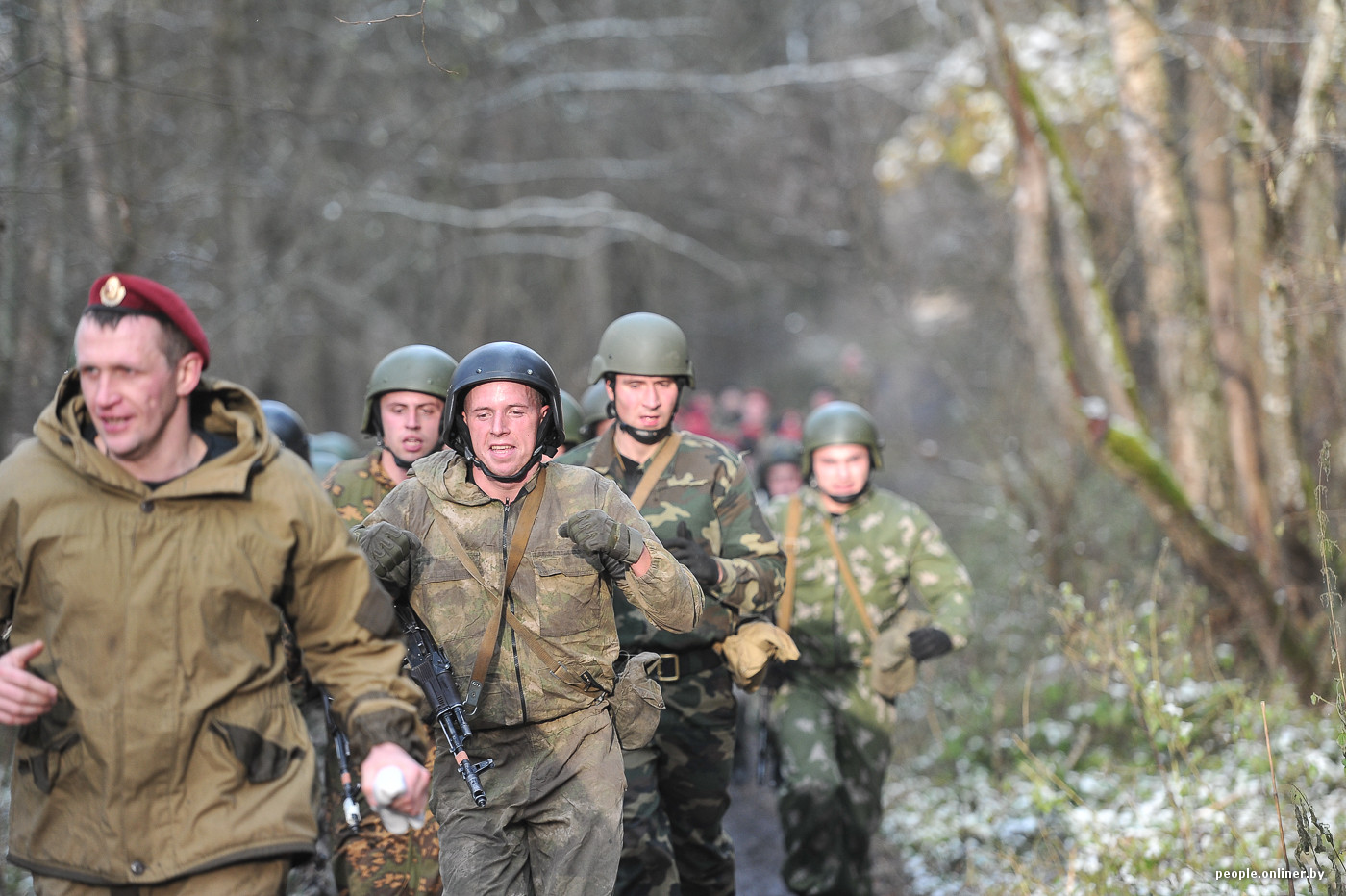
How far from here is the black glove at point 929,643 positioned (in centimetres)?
588

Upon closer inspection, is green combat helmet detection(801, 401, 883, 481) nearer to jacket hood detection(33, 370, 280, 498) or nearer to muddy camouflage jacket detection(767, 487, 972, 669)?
muddy camouflage jacket detection(767, 487, 972, 669)

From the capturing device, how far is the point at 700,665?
5.56 meters

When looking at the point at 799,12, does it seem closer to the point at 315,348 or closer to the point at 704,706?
the point at 315,348

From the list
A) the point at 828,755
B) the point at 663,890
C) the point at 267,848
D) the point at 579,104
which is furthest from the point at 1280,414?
the point at 579,104

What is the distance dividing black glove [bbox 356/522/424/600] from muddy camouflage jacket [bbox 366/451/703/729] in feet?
0.28

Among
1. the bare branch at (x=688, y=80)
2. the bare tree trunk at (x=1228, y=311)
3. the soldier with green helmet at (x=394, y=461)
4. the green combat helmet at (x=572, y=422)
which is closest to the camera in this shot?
the soldier with green helmet at (x=394, y=461)

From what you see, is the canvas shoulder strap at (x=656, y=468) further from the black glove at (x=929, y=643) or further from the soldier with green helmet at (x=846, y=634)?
the black glove at (x=929, y=643)

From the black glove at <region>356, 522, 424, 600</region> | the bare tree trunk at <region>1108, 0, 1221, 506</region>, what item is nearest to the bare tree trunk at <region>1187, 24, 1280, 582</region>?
the bare tree trunk at <region>1108, 0, 1221, 506</region>

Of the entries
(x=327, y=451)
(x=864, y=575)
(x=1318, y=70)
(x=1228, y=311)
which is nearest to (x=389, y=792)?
(x=864, y=575)

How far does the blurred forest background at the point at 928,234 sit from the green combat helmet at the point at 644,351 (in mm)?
1783

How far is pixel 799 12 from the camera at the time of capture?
23.7 metres

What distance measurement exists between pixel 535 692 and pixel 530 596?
319mm

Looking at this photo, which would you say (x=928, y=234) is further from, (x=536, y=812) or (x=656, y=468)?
(x=536, y=812)

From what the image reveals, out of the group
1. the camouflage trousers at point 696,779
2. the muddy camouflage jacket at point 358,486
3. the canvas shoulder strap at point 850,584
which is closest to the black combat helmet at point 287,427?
the muddy camouflage jacket at point 358,486
